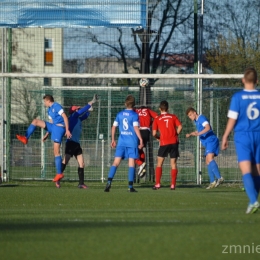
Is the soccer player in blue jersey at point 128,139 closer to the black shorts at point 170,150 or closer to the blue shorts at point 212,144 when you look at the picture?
the black shorts at point 170,150

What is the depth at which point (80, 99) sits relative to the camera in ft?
75.6

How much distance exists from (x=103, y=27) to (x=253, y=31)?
4862 millimetres

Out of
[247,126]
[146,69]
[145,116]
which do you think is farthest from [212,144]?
[247,126]

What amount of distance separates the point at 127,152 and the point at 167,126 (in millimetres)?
1804

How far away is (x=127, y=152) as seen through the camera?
16.1 m

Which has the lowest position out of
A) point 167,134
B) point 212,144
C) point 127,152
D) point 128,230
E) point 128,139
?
point 128,230

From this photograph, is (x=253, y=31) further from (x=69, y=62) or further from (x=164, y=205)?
(x=164, y=205)

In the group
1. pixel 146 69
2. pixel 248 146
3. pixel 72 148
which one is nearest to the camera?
pixel 248 146

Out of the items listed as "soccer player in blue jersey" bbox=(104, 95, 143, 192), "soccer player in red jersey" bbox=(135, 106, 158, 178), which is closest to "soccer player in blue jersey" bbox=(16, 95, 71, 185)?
"soccer player in blue jersey" bbox=(104, 95, 143, 192)

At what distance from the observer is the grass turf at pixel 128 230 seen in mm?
6141

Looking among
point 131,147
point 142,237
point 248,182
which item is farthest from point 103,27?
point 142,237

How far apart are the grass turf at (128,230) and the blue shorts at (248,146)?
71 cm

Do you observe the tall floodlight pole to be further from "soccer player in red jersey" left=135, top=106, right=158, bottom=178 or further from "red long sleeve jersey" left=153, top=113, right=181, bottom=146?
"red long sleeve jersey" left=153, top=113, right=181, bottom=146

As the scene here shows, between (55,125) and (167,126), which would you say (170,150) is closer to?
(167,126)
